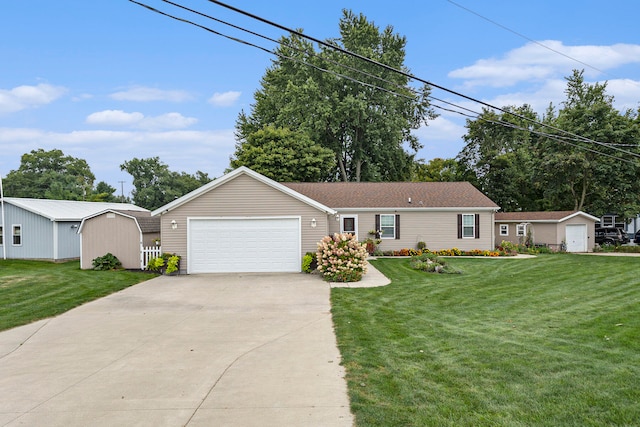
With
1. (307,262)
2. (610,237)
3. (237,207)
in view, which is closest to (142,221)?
(237,207)

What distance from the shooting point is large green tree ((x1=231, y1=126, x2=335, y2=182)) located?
32.0m

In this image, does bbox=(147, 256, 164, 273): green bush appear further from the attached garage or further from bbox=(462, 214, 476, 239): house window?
bbox=(462, 214, 476, 239): house window

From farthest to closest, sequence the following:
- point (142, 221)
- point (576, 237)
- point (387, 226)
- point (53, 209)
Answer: point (576, 237) → point (387, 226) → point (53, 209) → point (142, 221)

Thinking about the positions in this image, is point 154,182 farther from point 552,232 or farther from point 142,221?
point 552,232

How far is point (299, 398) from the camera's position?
466 cm

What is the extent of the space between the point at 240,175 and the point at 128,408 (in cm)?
1220

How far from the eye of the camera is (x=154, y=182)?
6438 centimetres

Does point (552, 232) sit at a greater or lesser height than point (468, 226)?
lesser

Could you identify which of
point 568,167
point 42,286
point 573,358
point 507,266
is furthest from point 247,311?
point 568,167

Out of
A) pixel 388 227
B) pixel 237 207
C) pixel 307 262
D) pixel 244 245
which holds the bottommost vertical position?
pixel 307 262

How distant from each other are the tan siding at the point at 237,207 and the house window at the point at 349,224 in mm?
7027

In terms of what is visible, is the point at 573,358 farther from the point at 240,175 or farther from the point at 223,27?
the point at 240,175

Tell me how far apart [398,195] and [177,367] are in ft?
64.8

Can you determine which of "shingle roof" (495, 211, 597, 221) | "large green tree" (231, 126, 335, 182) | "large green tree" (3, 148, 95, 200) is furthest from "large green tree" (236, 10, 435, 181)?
"large green tree" (3, 148, 95, 200)
